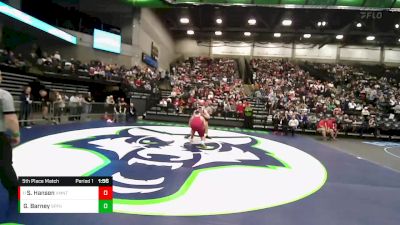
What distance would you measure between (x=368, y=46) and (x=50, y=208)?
139 ft

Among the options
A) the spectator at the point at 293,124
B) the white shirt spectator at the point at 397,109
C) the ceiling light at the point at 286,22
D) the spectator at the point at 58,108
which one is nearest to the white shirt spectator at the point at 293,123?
the spectator at the point at 293,124

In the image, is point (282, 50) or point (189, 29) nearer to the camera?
point (189, 29)

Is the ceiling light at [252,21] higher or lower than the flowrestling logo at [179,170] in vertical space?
higher

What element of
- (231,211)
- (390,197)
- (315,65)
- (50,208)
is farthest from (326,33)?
(50,208)

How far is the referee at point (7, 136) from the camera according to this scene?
→ 3539 millimetres

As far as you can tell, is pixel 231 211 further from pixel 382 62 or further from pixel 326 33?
pixel 382 62

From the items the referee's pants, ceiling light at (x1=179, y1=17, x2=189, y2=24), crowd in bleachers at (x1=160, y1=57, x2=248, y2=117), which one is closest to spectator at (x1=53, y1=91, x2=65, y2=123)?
crowd in bleachers at (x1=160, y1=57, x2=248, y2=117)

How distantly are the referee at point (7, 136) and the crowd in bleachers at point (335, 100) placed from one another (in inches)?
529

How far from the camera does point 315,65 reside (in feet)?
114

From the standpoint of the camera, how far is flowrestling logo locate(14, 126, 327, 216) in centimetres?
450

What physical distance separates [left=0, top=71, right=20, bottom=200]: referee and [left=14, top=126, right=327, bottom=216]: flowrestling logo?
4.16 feet

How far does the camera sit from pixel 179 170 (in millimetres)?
6277

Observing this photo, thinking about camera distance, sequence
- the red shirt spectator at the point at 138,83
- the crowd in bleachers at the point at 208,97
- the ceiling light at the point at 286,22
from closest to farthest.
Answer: the crowd in bleachers at the point at 208,97 < the red shirt spectator at the point at 138,83 < the ceiling light at the point at 286,22

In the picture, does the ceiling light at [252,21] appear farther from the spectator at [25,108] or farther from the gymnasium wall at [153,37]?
the spectator at [25,108]
